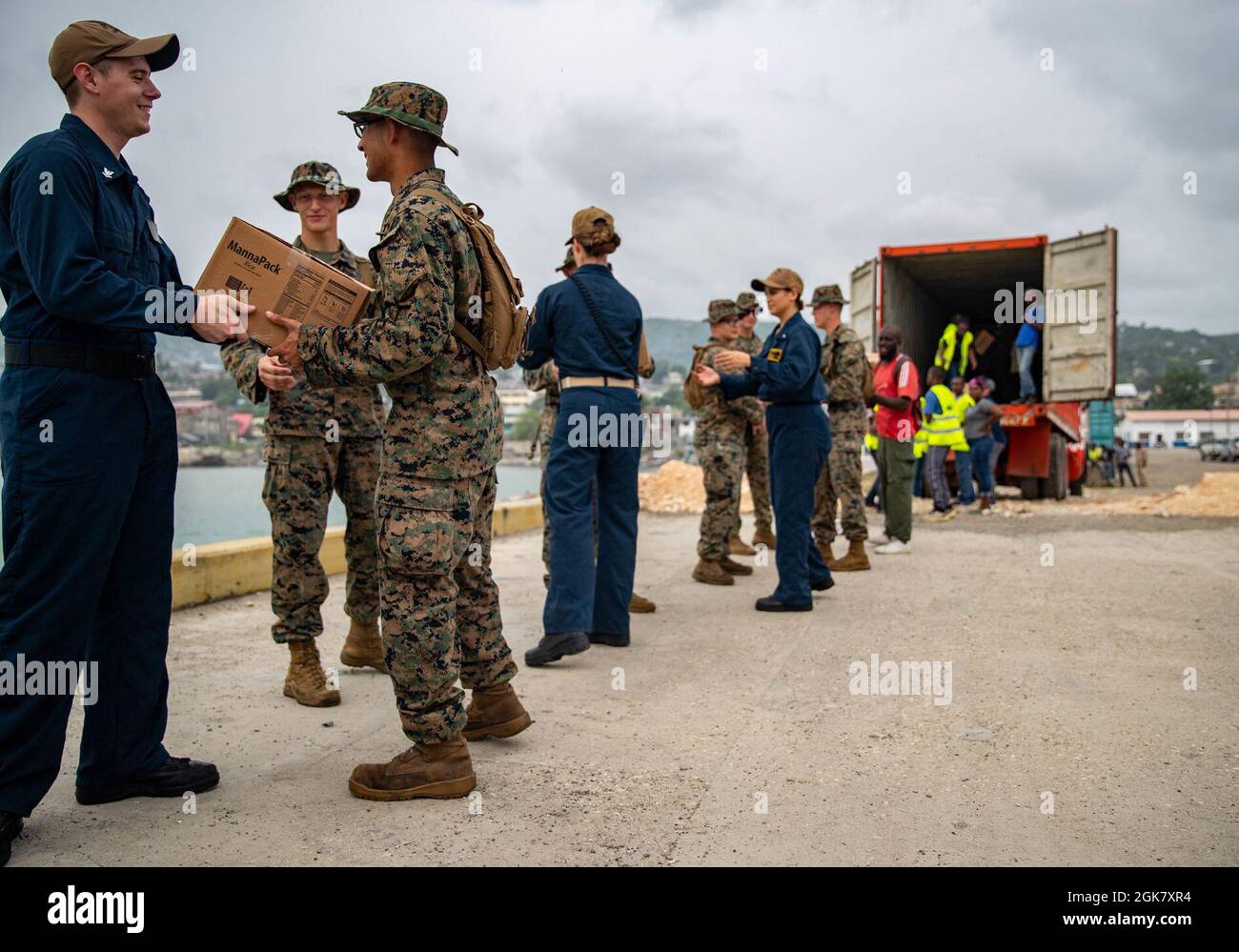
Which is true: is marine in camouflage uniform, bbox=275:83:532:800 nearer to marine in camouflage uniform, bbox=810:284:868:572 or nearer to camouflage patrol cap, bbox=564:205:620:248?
camouflage patrol cap, bbox=564:205:620:248

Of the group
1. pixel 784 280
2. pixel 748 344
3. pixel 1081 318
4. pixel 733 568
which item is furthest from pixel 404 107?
pixel 1081 318

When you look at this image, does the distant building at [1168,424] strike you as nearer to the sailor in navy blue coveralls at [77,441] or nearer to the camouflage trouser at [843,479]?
the camouflage trouser at [843,479]

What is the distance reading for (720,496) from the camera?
7344 mm

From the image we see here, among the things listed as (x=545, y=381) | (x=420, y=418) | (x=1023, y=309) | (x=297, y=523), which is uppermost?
(x=1023, y=309)

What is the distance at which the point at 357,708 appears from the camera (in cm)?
401

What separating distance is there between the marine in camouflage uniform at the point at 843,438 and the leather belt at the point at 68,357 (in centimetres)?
580

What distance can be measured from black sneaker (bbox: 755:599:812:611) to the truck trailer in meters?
7.42

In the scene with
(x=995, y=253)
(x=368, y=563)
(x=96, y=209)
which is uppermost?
(x=995, y=253)

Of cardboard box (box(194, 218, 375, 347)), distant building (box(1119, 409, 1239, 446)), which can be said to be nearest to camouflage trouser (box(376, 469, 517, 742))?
cardboard box (box(194, 218, 375, 347))

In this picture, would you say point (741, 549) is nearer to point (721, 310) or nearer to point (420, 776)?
point (721, 310)

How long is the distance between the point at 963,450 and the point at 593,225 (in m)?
8.25

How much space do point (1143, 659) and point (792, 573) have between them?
202 centimetres
